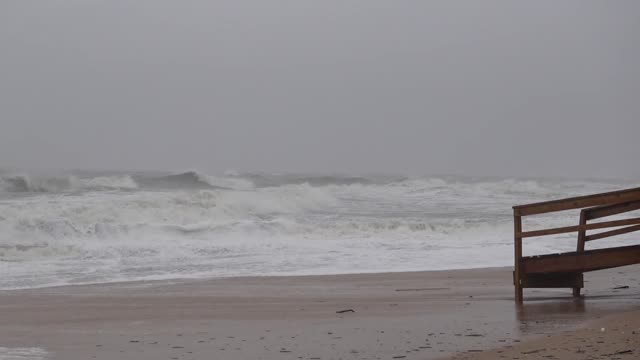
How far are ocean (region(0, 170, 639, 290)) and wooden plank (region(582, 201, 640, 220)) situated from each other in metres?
4.56

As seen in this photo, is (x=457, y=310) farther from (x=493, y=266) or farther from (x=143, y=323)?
(x=493, y=266)

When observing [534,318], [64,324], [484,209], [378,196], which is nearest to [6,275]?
[64,324]

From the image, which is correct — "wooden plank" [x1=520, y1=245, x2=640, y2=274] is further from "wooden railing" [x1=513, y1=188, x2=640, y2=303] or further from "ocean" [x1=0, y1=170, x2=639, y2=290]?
"ocean" [x1=0, y1=170, x2=639, y2=290]

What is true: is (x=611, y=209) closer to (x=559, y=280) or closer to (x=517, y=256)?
(x=559, y=280)

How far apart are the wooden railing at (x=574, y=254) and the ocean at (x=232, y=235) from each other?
4489 millimetres

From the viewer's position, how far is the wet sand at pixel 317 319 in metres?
7.19

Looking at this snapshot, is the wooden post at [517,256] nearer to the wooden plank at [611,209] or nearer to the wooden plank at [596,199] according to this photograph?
the wooden plank at [596,199]

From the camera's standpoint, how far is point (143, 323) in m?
9.00

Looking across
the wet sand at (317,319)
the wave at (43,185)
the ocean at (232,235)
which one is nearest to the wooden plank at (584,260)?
the wet sand at (317,319)

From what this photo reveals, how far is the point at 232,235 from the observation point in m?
20.6

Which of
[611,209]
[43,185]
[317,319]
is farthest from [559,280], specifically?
[43,185]

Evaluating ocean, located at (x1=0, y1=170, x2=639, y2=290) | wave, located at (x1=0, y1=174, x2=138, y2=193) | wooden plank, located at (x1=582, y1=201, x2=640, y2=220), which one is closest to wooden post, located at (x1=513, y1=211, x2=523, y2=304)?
wooden plank, located at (x1=582, y1=201, x2=640, y2=220)

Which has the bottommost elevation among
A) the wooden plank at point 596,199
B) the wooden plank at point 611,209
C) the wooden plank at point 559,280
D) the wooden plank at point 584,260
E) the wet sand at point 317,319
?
the wet sand at point 317,319

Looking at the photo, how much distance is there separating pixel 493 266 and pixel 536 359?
30.3 ft
